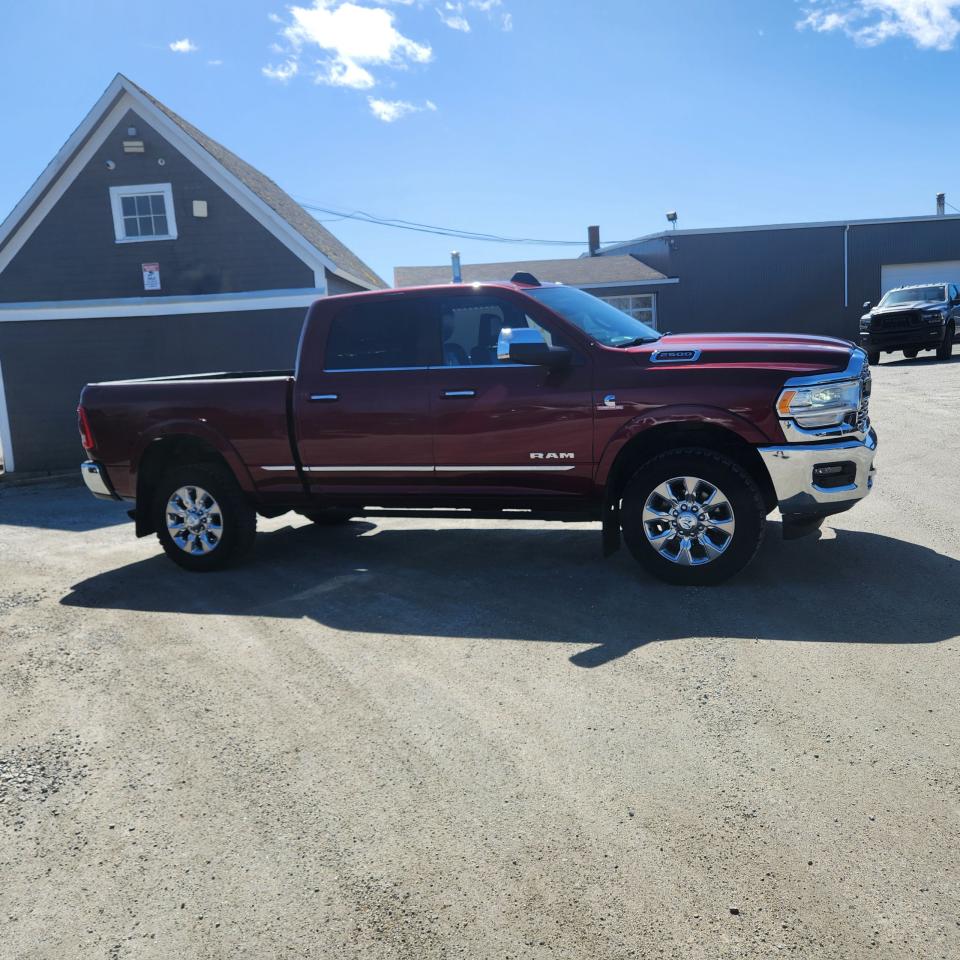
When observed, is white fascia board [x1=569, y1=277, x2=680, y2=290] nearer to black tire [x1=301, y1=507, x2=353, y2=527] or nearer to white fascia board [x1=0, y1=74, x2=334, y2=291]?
white fascia board [x1=0, y1=74, x2=334, y2=291]

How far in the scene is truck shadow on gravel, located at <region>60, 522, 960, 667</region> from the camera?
16.5 ft

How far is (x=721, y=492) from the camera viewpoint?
18.5ft

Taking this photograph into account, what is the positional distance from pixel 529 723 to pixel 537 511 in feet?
8.05

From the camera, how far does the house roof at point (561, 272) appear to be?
3316 centimetres

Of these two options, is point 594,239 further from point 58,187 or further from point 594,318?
point 594,318

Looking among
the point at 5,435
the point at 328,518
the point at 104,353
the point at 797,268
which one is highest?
the point at 797,268

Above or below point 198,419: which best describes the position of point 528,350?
above

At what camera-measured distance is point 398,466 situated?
21.4 feet

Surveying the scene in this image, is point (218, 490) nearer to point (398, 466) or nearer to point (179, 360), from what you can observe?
point (398, 466)

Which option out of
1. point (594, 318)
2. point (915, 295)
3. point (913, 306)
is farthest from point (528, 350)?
point (915, 295)

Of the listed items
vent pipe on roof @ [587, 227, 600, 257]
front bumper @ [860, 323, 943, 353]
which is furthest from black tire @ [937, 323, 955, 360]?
vent pipe on roof @ [587, 227, 600, 257]

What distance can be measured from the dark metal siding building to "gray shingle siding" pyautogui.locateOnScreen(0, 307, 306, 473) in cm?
2166

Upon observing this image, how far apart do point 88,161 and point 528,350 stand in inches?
548

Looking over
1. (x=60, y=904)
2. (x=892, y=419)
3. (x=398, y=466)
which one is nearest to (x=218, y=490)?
(x=398, y=466)
